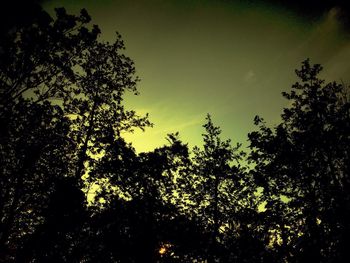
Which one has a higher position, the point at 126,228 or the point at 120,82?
the point at 120,82

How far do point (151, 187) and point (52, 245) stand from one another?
7.98 metres

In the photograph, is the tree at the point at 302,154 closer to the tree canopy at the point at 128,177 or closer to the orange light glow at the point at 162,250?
the tree canopy at the point at 128,177

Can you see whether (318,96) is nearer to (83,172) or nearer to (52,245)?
(83,172)

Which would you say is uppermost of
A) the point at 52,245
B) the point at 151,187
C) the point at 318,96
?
the point at 318,96

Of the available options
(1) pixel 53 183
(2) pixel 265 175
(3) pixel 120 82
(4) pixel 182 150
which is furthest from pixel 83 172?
(2) pixel 265 175

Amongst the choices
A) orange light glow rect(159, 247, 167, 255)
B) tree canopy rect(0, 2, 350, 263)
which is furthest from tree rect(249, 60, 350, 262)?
orange light glow rect(159, 247, 167, 255)

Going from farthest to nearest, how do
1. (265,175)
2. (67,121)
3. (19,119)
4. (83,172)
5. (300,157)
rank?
(265,175), (300,157), (83,172), (67,121), (19,119)

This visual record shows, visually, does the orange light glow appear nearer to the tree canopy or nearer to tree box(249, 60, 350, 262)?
the tree canopy

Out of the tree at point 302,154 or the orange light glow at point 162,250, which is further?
the orange light glow at point 162,250

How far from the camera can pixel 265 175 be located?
20141 millimetres

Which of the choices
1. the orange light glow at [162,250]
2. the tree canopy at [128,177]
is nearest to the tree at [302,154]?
the tree canopy at [128,177]

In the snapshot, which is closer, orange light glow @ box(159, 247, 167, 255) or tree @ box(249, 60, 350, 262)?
tree @ box(249, 60, 350, 262)

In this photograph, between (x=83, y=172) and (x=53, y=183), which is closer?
(x=53, y=183)

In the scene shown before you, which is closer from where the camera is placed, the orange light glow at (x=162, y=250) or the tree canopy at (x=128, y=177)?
the tree canopy at (x=128, y=177)
